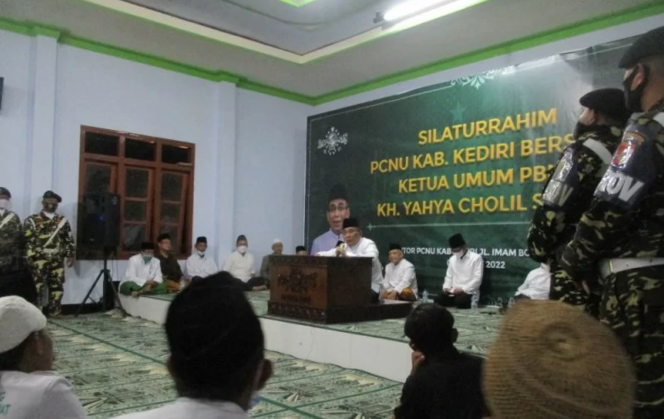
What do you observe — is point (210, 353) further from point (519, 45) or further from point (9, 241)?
point (519, 45)

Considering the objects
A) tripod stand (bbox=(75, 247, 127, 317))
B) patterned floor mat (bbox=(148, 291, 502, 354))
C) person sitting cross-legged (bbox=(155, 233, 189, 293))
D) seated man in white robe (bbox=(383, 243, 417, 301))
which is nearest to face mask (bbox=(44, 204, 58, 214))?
tripod stand (bbox=(75, 247, 127, 317))

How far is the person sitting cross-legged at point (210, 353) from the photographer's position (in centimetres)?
81

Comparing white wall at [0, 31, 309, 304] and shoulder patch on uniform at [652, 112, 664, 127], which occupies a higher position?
white wall at [0, 31, 309, 304]

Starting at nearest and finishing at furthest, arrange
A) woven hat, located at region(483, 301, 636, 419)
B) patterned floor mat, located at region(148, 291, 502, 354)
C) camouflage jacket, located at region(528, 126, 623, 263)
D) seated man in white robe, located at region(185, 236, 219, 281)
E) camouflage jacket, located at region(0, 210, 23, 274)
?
1. woven hat, located at region(483, 301, 636, 419)
2. camouflage jacket, located at region(528, 126, 623, 263)
3. patterned floor mat, located at region(148, 291, 502, 354)
4. camouflage jacket, located at region(0, 210, 23, 274)
5. seated man in white robe, located at region(185, 236, 219, 281)

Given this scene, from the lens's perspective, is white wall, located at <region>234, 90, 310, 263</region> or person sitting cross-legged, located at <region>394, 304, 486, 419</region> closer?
person sitting cross-legged, located at <region>394, 304, 486, 419</region>

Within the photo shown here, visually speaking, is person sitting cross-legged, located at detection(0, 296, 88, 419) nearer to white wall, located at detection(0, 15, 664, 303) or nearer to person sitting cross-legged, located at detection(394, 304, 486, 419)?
person sitting cross-legged, located at detection(394, 304, 486, 419)

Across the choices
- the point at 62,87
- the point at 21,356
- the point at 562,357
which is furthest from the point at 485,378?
the point at 62,87

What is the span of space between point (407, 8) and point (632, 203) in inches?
201

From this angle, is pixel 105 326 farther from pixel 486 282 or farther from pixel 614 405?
pixel 614 405

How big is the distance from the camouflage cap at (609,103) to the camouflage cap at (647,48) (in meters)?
0.17

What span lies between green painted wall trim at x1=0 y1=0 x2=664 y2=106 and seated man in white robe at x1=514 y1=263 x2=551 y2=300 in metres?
2.65

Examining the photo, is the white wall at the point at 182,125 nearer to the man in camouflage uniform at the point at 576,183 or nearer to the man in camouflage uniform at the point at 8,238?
the man in camouflage uniform at the point at 8,238

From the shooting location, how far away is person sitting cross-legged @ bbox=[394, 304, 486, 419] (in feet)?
4.58

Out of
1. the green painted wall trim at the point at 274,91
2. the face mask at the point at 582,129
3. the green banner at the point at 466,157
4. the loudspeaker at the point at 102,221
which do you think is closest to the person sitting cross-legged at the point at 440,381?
the face mask at the point at 582,129
